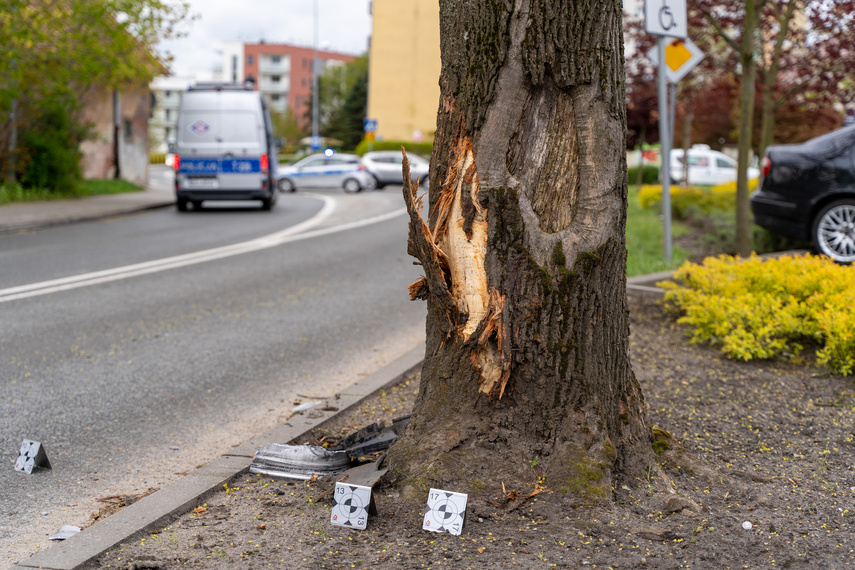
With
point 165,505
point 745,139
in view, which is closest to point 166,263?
point 745,139

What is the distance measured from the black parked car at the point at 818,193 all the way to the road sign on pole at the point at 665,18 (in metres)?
2.02

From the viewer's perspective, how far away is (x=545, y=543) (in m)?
2.67

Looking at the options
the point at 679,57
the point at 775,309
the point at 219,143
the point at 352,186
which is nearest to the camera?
the point at 775,309

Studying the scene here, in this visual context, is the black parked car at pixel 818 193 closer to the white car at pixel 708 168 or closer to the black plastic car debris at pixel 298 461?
the black plastic car debris at pixel 298 461

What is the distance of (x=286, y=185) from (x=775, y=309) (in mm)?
26857

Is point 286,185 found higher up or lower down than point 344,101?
lower down

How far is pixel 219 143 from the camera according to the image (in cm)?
1766

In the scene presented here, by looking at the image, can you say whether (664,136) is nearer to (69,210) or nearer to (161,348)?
(161,348)

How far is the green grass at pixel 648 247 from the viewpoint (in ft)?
27.4

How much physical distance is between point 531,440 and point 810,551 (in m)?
0.99

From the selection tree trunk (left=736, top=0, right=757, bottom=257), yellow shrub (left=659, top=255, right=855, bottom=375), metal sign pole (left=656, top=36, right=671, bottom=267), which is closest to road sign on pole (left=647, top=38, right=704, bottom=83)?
tree trunk (left=736, top=0, right=757, bottom=257)

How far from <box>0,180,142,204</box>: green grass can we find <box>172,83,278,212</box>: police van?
3479 mm

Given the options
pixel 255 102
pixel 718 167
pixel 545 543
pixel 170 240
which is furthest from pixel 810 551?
pixel 718 167

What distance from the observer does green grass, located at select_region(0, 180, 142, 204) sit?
58.7ft
